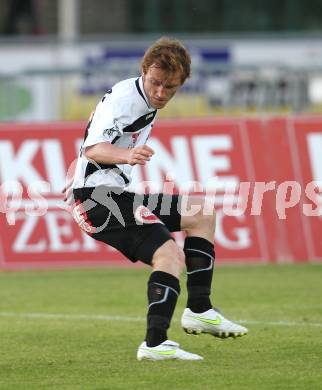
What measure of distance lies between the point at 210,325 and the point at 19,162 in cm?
759

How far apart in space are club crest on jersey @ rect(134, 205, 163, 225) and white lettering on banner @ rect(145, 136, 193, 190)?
23.5 ft

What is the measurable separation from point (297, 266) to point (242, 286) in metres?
2.04

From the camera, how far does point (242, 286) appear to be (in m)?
13.4

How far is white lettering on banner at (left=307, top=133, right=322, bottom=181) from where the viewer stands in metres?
15.4

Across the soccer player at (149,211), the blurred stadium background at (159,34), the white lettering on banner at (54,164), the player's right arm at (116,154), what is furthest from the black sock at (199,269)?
the blurred stadium background at (159,34)

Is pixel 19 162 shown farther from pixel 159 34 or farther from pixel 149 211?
pixel 159 34

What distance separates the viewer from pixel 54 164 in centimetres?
1565

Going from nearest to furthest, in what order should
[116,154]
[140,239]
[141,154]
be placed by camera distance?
[141,154] → [116,154] → [140,239]

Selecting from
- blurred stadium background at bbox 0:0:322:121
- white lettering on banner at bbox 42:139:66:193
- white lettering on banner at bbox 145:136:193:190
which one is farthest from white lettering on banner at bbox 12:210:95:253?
blurred stadium background at bbox 0:0:322:121

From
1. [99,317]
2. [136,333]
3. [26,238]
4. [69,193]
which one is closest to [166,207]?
[69,193]

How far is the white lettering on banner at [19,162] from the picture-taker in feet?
51.0

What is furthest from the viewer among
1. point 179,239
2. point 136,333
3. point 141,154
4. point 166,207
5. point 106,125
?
point 179,239

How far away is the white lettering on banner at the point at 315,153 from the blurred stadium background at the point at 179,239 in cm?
1

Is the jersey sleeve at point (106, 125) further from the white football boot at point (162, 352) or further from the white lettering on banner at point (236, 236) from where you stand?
the white lettering on banner at point (236, 236)
